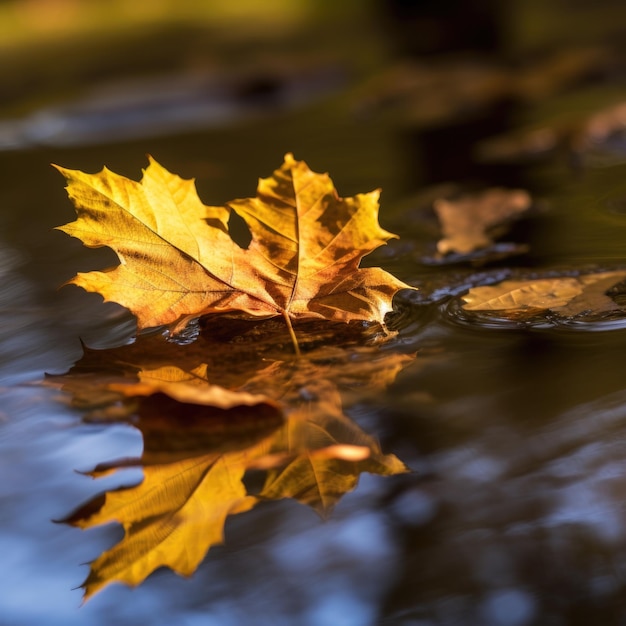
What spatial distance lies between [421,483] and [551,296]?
0.39m

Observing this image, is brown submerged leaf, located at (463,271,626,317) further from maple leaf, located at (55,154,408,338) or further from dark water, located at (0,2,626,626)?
maple leaf, located at (55,154,408,338)

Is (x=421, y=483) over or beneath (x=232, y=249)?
beneath

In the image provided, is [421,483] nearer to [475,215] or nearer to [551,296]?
[551,296]

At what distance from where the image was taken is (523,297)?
0.97 meters

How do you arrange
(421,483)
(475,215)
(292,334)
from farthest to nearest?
(475,215) < (292,334) < (421,483)

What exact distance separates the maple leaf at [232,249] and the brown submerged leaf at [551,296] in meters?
0.13

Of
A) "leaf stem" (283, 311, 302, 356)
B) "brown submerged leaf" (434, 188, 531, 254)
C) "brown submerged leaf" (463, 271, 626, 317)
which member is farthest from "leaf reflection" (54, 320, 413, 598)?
"brown submerged leaf" (434, 188, 531, 254)

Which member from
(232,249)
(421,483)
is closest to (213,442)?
(421,483)

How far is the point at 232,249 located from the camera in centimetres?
94

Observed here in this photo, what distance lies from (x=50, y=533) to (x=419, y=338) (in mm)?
439

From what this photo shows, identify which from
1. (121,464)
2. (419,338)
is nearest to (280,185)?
(419,338)

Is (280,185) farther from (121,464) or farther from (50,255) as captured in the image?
(50,255)

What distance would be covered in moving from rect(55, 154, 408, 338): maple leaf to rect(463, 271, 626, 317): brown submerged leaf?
0.44 feet

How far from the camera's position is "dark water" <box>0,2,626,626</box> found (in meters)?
0.55
